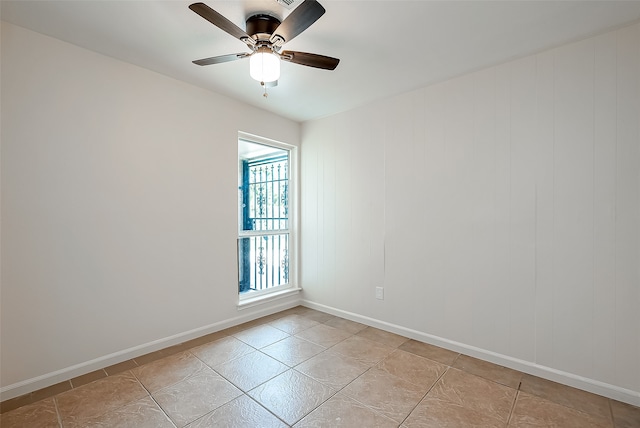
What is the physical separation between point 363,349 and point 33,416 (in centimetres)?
227

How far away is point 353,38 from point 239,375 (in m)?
2.56

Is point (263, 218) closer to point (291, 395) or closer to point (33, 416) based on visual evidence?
point (291, 395)

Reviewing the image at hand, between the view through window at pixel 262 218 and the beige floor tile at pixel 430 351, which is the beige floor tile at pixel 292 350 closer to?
the beige floor tile at pixel 430 351

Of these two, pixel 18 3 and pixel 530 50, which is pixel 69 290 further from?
pixel 530 50

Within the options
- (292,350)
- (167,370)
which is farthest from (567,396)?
(167,370)

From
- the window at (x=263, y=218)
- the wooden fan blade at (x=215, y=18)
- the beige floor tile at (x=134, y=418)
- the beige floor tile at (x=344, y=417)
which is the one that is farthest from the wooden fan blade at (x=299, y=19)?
the beige floor tile at (x=134, y=418)

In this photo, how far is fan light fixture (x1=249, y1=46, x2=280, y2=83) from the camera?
187 centimetres

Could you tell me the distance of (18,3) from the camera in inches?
68.2

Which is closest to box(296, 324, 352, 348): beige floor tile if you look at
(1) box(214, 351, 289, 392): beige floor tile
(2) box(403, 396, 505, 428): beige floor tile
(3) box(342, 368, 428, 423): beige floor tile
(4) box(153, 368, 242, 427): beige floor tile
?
(1) box(214, 351, 289, 392): beige floor tile

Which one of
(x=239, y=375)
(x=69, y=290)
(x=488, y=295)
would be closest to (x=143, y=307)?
(x=69, y=290)

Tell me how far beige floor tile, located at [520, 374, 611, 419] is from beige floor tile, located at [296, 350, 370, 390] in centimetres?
115

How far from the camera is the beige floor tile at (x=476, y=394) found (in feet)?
6.02

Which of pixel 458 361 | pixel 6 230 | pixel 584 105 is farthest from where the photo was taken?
pixel 458 361

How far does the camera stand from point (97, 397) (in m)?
1.93
